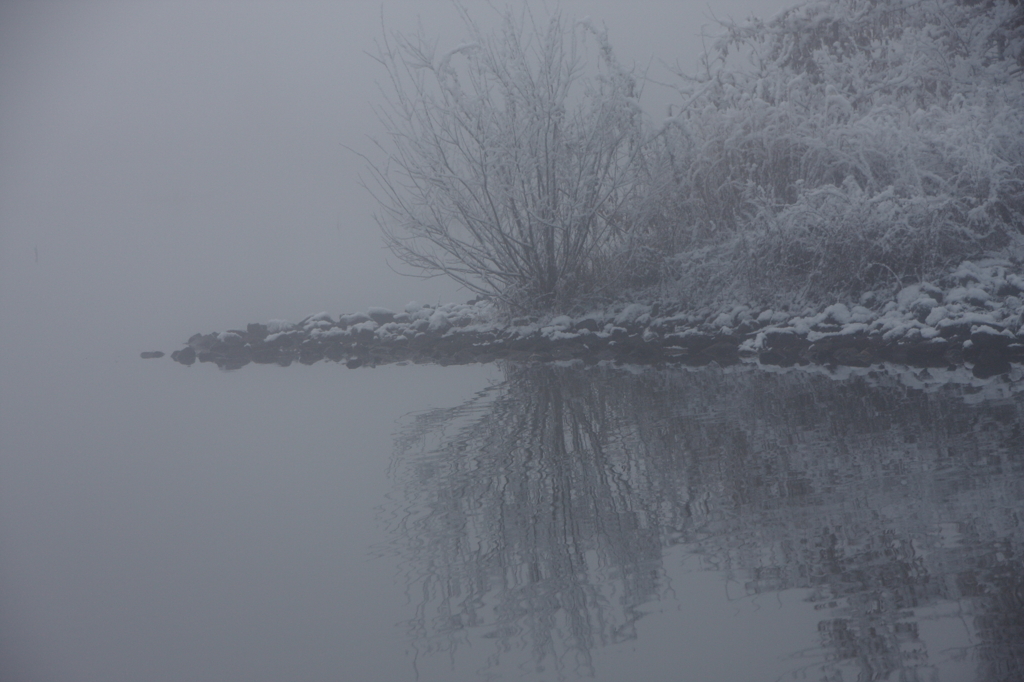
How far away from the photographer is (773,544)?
3551 mm

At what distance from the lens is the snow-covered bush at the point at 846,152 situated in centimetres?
920

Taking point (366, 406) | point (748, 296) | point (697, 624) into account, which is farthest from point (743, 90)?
point (697, 624)

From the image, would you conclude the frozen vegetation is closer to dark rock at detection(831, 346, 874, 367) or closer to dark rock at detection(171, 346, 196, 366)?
dark rock at detection(831, 346, 874, 367)

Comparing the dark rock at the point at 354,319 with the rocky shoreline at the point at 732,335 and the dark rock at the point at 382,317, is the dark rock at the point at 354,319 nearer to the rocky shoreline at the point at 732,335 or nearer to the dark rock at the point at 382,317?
the dark rock at the point at 382,317

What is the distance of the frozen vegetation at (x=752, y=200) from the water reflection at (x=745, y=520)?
2.71 metres

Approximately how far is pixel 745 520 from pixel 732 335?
6015 millimetres

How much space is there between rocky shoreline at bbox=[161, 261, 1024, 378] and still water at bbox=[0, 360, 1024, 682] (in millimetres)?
962

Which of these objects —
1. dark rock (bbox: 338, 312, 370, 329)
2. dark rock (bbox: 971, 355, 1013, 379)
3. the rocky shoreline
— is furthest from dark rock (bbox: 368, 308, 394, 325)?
dark rock (bbox: 971, 355, 1013, 379)

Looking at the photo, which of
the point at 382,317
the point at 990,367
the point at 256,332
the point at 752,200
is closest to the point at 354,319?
the point at 382,317

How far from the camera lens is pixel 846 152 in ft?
33.2

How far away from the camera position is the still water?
286 cm

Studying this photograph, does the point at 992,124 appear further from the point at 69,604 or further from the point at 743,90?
the point at 69,604

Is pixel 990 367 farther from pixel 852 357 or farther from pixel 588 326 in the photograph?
pixel 588 326

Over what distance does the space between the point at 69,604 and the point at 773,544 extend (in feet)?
9.73
